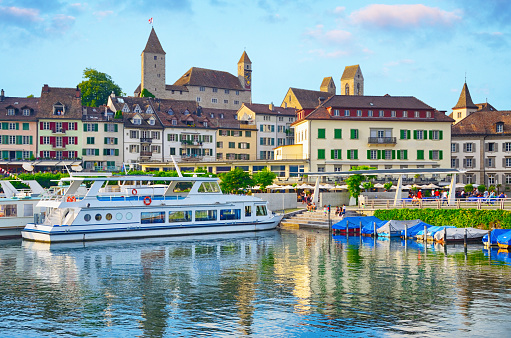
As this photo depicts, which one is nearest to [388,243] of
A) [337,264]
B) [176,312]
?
[337,264]

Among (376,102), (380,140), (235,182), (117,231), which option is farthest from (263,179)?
(117,231)

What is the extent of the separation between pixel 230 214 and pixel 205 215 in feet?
7.81

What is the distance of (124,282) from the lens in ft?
100

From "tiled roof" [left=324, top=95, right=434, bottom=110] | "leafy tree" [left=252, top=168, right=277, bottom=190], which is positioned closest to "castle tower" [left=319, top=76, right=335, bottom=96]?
"tiled roof" [left=324, top=95, right=434, bottom=110]

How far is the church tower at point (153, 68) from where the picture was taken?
13262cm

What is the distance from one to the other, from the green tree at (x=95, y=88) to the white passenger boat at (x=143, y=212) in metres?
60.9

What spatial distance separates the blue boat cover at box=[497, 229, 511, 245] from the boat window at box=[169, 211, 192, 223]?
2353 centimetres

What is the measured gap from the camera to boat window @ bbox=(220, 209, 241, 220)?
170ft

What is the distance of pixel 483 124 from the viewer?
3457 inches

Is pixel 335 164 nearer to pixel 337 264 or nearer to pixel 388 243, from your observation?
pixel 388 243

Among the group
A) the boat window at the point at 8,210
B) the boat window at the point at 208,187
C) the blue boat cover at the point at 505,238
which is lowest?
the blue boat cover at the point at 505,238

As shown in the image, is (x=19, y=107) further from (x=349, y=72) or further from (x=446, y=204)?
(x=349, y=72)

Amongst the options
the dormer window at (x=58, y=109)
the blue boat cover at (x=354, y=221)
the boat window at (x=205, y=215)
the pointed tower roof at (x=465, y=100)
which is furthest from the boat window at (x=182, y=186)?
the pointed tower roof at (x=465, y=100)

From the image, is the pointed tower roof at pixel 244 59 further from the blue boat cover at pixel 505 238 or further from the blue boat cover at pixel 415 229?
the blue boat cover at pixel 505 238
